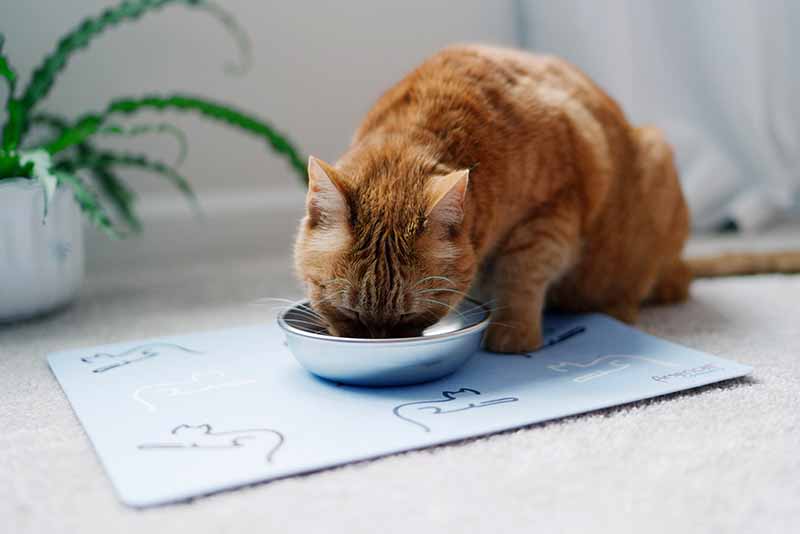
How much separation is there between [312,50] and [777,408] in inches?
67.0

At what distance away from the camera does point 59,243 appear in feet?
5.13

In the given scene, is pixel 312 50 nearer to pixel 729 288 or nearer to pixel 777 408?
pixel 729 288

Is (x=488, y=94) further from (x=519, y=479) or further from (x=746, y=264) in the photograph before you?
(x=746, y=264)

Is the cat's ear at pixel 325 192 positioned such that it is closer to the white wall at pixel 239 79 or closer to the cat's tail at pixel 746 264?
the white wall at pixel 239 79

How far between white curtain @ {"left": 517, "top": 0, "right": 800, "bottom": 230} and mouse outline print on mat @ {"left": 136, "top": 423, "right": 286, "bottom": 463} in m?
1.81

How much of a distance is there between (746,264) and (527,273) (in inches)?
33.8

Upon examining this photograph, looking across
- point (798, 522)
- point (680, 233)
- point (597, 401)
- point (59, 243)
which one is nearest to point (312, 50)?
point (59, 243)

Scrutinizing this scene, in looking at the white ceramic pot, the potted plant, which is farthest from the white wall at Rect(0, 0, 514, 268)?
the white ceramic pot

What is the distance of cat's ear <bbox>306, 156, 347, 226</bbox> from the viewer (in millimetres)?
1047

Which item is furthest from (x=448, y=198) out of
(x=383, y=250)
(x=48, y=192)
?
(x=48, y=192)

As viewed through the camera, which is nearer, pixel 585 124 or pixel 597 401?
pixel 597 401

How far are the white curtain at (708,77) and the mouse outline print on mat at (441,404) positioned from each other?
5.17 ft

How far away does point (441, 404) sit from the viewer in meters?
1.07

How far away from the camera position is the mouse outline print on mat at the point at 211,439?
934mm
